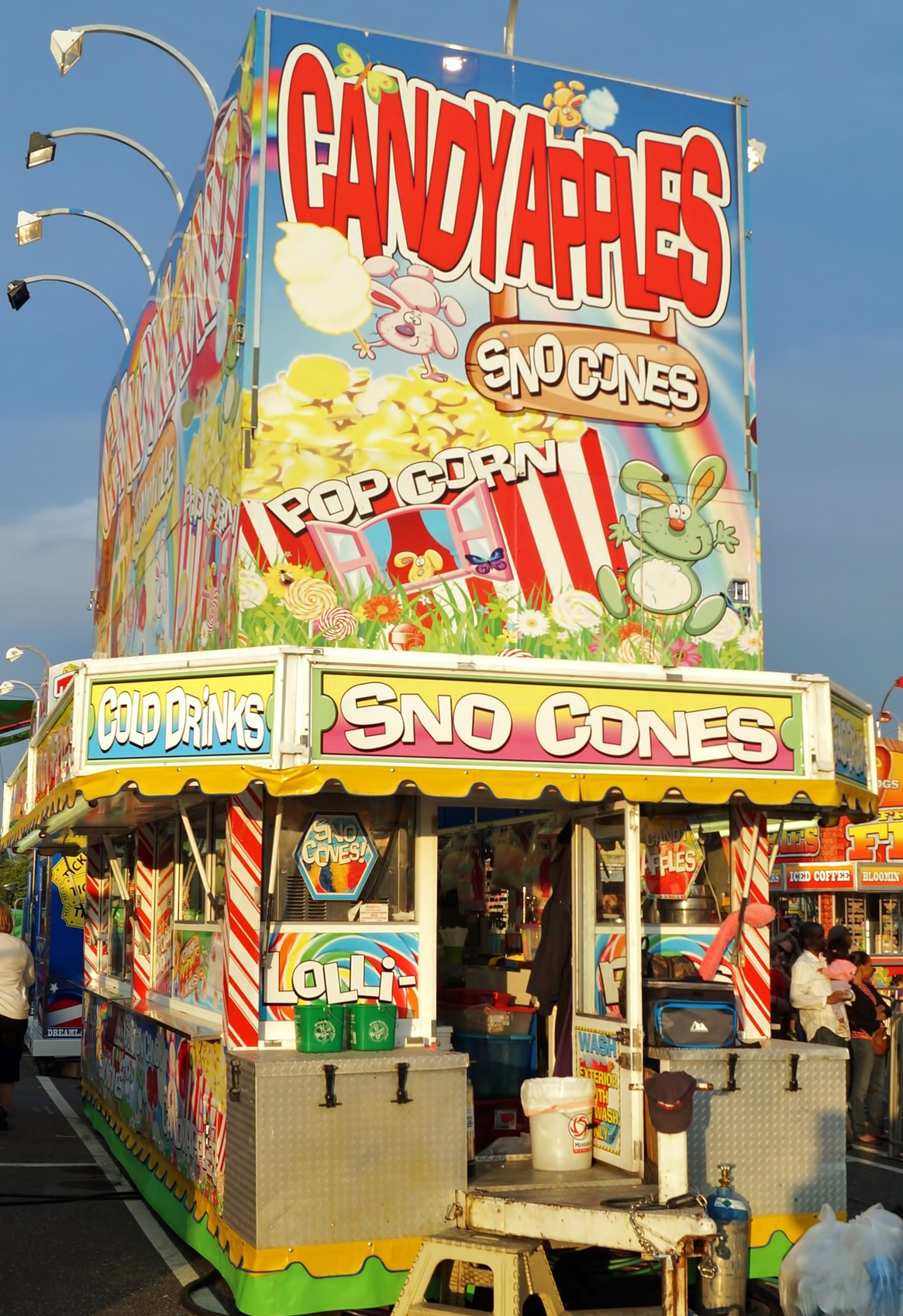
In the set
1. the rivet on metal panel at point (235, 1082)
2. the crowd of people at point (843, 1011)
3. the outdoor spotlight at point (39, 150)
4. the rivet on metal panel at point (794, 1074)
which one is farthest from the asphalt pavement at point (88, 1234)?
the outdoor spotlight at point (39, 150)

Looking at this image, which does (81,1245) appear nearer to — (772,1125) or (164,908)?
(164,908)

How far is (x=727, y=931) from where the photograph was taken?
8.34 meters

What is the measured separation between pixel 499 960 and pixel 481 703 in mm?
4450

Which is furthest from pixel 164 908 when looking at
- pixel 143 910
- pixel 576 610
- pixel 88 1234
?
pixel 576 610

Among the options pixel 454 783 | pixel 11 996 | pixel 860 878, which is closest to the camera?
pixel 454 783

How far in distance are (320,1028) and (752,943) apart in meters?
2.70

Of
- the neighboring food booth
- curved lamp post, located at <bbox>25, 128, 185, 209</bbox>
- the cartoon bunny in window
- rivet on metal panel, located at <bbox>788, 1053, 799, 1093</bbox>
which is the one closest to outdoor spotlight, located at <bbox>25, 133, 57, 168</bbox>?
curved lamp post, located at <bbox>25, 128, 185, 209</bbox>

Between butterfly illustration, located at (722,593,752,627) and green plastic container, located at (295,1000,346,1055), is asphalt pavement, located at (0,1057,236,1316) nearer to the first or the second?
green plastic container, located at (295,1000,346,1055)

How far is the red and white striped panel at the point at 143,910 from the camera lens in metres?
11.8

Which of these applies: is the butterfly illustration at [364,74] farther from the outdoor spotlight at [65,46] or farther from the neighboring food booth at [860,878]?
the neighboring food booth at [860,878]

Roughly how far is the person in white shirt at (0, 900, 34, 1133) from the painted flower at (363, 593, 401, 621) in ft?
21.5

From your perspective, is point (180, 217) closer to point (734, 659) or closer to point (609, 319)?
point (609, 319)

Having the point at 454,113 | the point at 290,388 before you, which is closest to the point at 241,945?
the point at 290,388

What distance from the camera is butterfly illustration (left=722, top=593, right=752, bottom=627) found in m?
9.13
